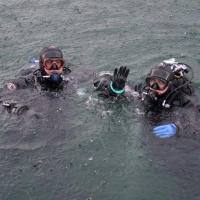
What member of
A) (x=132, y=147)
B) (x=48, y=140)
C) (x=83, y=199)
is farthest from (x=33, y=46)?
(x=83, y=199)

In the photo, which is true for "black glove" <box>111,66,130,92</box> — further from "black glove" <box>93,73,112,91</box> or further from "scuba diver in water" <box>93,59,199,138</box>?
"black glove" <box>93,73,112,91</box>

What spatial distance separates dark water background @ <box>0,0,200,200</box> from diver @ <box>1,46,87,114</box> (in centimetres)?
26

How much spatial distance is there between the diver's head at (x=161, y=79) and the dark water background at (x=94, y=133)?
3.10 feet

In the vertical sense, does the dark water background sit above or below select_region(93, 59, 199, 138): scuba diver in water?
below

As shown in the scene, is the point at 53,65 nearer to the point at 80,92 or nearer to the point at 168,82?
the point at 80,92

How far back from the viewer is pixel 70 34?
12.9m

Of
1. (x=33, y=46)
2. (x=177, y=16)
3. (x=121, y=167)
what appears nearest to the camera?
(x=121, y=167)

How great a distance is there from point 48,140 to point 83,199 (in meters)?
1.88

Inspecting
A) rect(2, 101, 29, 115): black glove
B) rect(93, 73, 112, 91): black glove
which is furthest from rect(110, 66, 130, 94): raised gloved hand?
rect(2, 101, 29, 115): black glove

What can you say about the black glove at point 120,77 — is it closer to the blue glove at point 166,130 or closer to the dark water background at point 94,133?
the dark water background at point 94,133

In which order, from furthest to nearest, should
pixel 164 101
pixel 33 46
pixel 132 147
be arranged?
pixel 33 46
pixel 164 101
pixel 132 147

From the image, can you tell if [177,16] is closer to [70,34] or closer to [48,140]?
[70,34]

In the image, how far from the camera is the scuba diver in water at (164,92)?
764 cm

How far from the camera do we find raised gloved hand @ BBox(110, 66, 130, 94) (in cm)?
823
